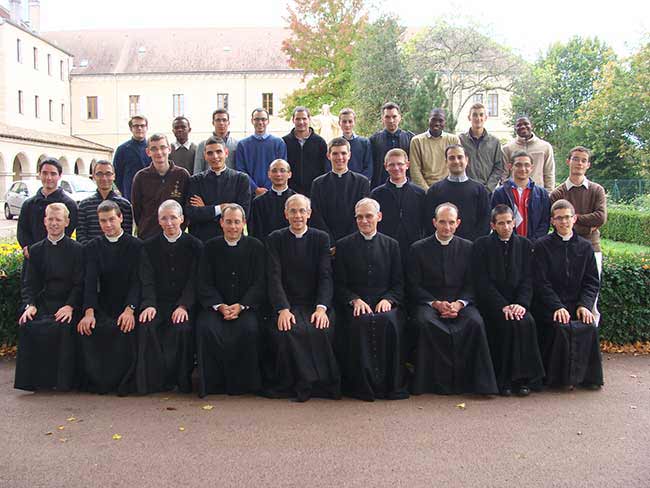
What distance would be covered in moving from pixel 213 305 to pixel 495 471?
2.94m

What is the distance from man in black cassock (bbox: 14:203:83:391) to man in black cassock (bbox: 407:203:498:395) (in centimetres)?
312

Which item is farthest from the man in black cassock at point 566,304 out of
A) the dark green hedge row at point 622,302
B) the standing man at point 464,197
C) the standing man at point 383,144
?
the standing man at point 383,144

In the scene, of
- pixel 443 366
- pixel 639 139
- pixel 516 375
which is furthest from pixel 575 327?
pixel 639 139

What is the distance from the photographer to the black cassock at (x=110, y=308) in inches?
220

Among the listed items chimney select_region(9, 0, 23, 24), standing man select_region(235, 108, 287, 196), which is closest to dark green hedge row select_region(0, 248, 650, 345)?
standing man select_region(235, 108, 287, 196)

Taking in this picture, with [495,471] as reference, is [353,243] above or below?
above

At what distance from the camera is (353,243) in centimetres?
604

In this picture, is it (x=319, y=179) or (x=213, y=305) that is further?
(x=319, y=179)

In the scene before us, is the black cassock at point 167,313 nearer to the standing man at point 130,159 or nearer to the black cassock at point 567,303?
the standing man at point 130,159

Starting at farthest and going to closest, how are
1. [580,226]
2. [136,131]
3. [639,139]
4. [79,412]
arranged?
1. [639,139]
2. [136,131]
3. [580,226]
4. [79,412]

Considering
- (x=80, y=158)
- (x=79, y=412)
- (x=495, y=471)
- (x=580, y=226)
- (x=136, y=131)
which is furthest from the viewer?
(x=80, y=158)

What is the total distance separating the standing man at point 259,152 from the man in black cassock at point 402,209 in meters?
1.31

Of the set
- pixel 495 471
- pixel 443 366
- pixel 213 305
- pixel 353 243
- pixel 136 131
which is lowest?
pixel 495 471

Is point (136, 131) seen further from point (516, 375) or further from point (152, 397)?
point (516, 375)
